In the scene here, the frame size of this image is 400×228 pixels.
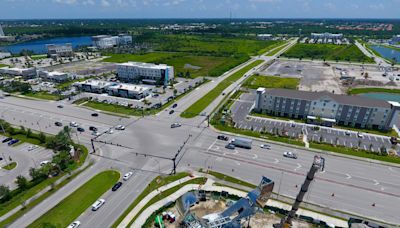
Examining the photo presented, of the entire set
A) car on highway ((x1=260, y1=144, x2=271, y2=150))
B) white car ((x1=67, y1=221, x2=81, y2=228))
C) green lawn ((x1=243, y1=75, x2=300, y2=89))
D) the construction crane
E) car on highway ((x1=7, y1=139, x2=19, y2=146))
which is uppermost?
the construction crane

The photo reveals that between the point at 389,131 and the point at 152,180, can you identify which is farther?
the point at 389,131

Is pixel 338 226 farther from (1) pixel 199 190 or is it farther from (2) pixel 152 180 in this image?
(2) pixel 152 180

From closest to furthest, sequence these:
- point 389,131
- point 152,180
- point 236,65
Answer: point 152,180 < point 389,131 < point 236,65

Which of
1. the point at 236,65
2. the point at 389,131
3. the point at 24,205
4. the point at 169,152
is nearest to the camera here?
the point at 24,205

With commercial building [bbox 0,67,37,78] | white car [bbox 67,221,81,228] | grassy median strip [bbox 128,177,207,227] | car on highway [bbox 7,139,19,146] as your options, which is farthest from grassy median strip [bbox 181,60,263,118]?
commercial building [bbox 0,67,37,78]

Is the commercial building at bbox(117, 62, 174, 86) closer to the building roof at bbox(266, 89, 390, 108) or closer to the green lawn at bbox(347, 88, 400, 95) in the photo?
the building roof at bbox(266, 89, 390, 108)

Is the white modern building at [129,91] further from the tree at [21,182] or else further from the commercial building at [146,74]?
the tree at [21,182]

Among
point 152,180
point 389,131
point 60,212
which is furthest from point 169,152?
point 389,131
